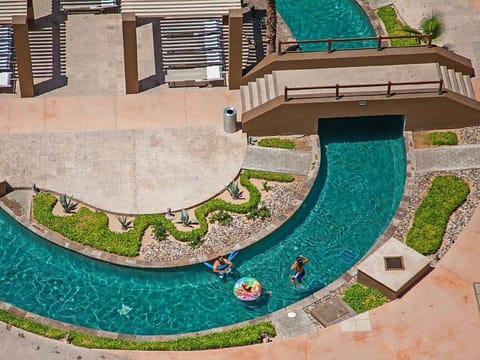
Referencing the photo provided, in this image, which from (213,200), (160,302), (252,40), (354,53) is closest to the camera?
(160,302)

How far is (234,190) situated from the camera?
123ft

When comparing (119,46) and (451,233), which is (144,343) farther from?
(119,46)

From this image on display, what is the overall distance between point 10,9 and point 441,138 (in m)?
18.1

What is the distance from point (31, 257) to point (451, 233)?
1510cm

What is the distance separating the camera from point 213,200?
37.7 m

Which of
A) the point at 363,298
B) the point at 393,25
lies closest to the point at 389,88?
the point at 393,25

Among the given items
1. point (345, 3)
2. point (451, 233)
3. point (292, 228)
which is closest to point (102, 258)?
point (292, 228)

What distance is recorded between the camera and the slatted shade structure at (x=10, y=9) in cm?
4116

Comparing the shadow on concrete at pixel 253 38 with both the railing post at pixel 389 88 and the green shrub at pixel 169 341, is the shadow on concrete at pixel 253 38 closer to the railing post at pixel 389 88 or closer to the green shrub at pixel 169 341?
the railing post at pixel 389 88

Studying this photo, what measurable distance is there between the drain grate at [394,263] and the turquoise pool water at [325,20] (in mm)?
12466

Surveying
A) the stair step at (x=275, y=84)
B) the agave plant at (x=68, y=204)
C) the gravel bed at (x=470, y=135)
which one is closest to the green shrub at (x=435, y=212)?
the gravel bed at (x=470, y=135)

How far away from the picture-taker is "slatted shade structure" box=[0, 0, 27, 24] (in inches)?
1620

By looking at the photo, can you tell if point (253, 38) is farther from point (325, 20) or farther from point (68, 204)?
point (68, 204)

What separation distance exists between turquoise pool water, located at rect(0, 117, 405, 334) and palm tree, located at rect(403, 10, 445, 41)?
21.9 feet
